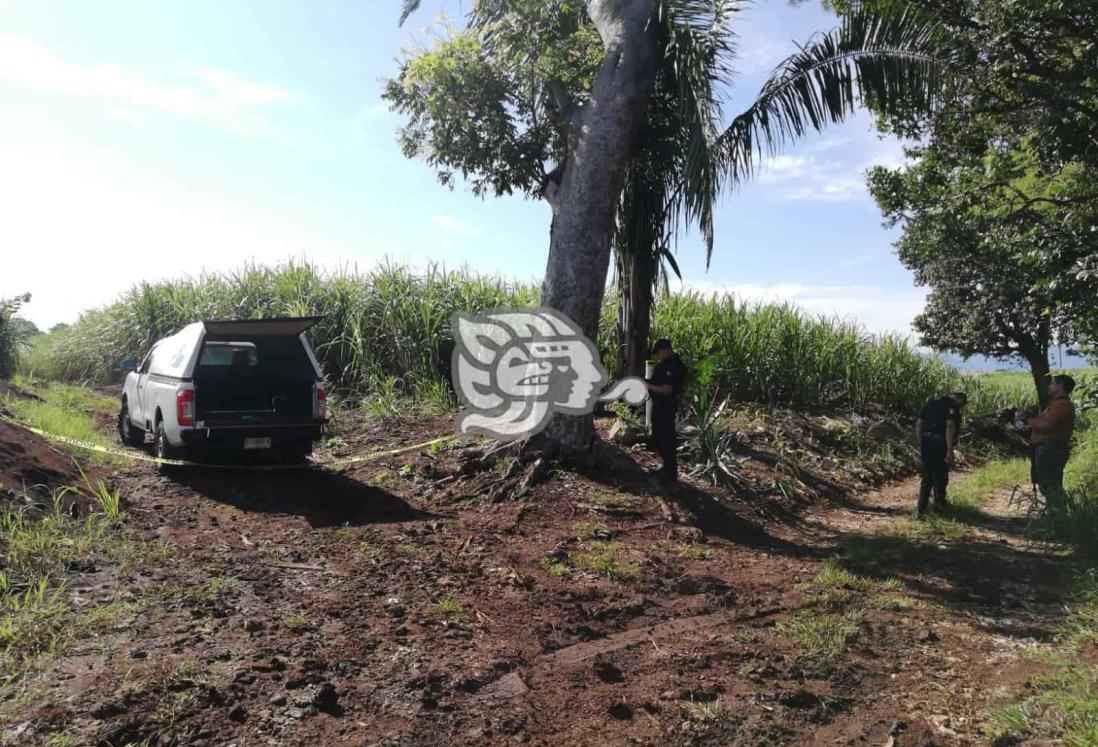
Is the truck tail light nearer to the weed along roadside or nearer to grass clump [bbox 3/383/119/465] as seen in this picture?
the weed along roadside

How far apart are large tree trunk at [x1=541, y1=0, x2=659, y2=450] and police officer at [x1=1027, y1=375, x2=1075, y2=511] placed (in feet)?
15.8

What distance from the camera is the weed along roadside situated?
3.71 m

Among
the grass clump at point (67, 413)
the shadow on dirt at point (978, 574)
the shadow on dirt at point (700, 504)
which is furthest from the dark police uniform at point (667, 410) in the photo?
the grass clump at point (67, 413)

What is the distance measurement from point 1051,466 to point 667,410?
4.15 m

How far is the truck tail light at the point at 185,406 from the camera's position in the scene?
8.52 meters

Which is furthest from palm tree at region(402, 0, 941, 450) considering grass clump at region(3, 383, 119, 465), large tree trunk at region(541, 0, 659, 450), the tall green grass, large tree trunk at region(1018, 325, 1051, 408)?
large tree trunk at region(1018, 325, 1051, 408)

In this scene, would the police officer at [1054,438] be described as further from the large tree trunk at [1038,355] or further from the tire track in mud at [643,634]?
the large tree trunk at [1038,355]

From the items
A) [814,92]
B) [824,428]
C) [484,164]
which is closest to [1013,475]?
[824,428]

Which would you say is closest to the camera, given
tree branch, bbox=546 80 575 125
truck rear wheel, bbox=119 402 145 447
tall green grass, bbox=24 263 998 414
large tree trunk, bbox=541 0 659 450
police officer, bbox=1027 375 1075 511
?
police officer, bbox=1027 375 1075 511

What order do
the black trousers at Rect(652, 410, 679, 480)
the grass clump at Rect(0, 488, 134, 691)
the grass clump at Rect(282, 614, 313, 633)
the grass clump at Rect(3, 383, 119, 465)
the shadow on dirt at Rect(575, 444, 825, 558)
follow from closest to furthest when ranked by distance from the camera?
1. the grass clump at Rect(0, 488, 134, 691)
2. the grass clump at Rect(282, 614, 313, 633)
3. the shadow on dirt at Rect(575, 444, 825, 558)
4. the black trousers at Rect(652, 410, 679, 480)
5. the grass clump at Rect(3, 383, 119, 465)

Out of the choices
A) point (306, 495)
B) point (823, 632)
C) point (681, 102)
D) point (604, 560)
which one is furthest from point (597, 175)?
point (823, 632)

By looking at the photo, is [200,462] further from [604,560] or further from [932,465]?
[932,465]

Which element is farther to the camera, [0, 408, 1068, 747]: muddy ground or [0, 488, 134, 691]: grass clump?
[0, 488, 134, 691]: grass clump

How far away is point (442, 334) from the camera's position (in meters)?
14.3
